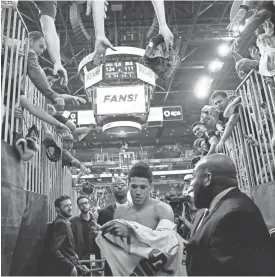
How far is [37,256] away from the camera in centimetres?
291

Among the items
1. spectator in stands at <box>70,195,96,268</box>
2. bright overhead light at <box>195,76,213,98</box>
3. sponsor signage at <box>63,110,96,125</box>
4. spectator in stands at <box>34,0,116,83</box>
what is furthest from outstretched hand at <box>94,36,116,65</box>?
bright overhead light at <box>195,76,213,98</box>

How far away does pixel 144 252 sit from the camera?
74.4 inches

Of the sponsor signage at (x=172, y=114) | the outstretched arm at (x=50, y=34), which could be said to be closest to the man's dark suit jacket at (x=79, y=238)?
the outstretched arm at (x=50, y=34)

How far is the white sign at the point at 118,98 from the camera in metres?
8.23

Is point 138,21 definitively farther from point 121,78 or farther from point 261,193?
point 261,193

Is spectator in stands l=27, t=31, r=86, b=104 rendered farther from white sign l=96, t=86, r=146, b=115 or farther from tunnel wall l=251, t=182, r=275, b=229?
white sign l=96, t=86, r=146, b=115

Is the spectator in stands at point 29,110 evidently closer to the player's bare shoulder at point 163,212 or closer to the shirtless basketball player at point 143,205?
the shirtless basketball player at point 143,205

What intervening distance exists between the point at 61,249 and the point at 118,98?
5.50 meters

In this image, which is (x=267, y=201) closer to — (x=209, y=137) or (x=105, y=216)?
(x=209, y=137)

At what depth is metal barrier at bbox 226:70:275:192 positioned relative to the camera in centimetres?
287

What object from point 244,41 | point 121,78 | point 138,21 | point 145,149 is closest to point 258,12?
point 244,41

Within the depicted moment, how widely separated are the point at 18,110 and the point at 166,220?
1436 millimetres

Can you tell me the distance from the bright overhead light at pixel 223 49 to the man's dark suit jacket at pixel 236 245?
405 inches

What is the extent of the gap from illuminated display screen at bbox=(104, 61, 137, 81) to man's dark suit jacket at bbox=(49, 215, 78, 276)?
522 centimetres
